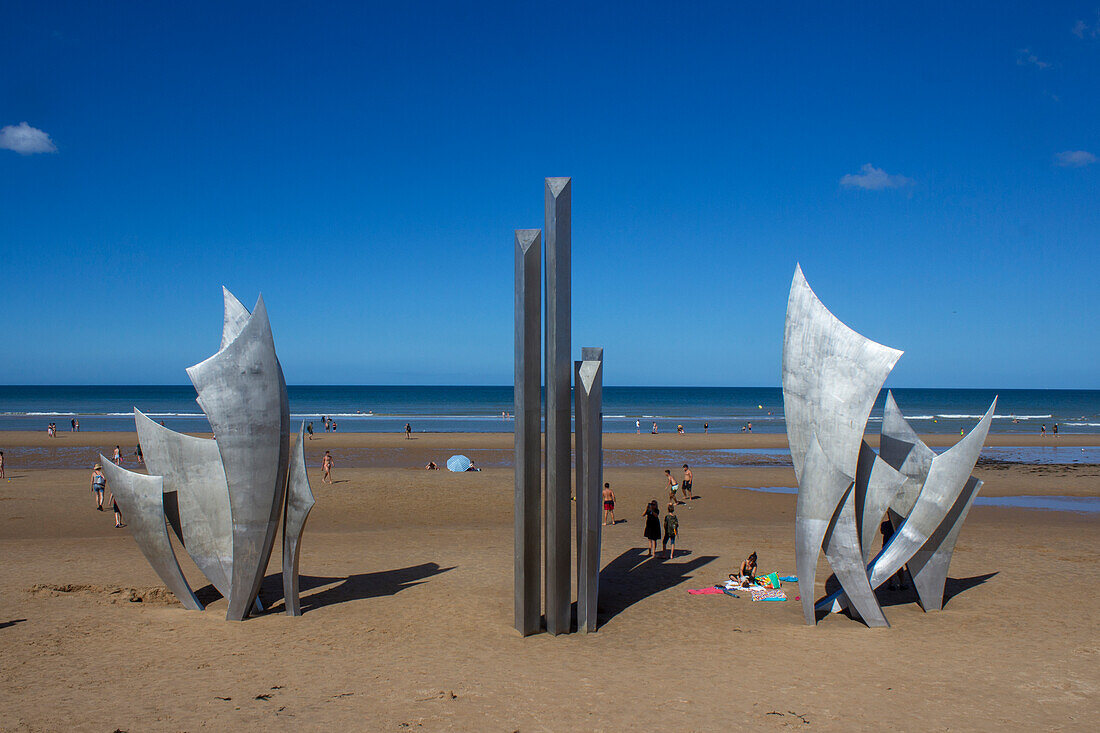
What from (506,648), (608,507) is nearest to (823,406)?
(506,648)

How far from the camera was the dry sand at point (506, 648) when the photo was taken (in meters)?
7.82

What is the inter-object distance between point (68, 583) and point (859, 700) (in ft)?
41.6

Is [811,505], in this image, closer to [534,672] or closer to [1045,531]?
[534,672]

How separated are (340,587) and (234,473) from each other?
11.3 ft

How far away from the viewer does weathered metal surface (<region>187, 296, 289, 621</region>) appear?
10.4 metres

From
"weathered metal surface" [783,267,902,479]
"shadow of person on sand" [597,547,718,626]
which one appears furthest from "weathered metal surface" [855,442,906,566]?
"shadow of person on sand" [597,547,718,626]

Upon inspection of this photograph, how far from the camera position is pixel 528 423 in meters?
10.3

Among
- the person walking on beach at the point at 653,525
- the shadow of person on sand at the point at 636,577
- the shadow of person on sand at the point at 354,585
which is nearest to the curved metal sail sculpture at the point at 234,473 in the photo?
the shadow of person on sand at the point at 354,585

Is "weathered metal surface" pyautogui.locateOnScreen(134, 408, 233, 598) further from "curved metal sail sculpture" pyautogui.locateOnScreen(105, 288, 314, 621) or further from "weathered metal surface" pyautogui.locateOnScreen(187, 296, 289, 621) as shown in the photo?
"weathered metal surface" pyautogui.locateOnScreen(187, 296, 289, 621)

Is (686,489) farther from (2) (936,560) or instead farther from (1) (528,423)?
(1) (528,423)

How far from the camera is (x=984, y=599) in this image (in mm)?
12242

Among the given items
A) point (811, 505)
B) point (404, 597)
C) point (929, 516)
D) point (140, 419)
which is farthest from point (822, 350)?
point (140, 419)

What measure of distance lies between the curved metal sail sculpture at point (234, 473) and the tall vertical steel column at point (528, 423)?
11.0 feet

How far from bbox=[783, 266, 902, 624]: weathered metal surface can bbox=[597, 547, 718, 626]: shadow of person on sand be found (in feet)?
9.49
